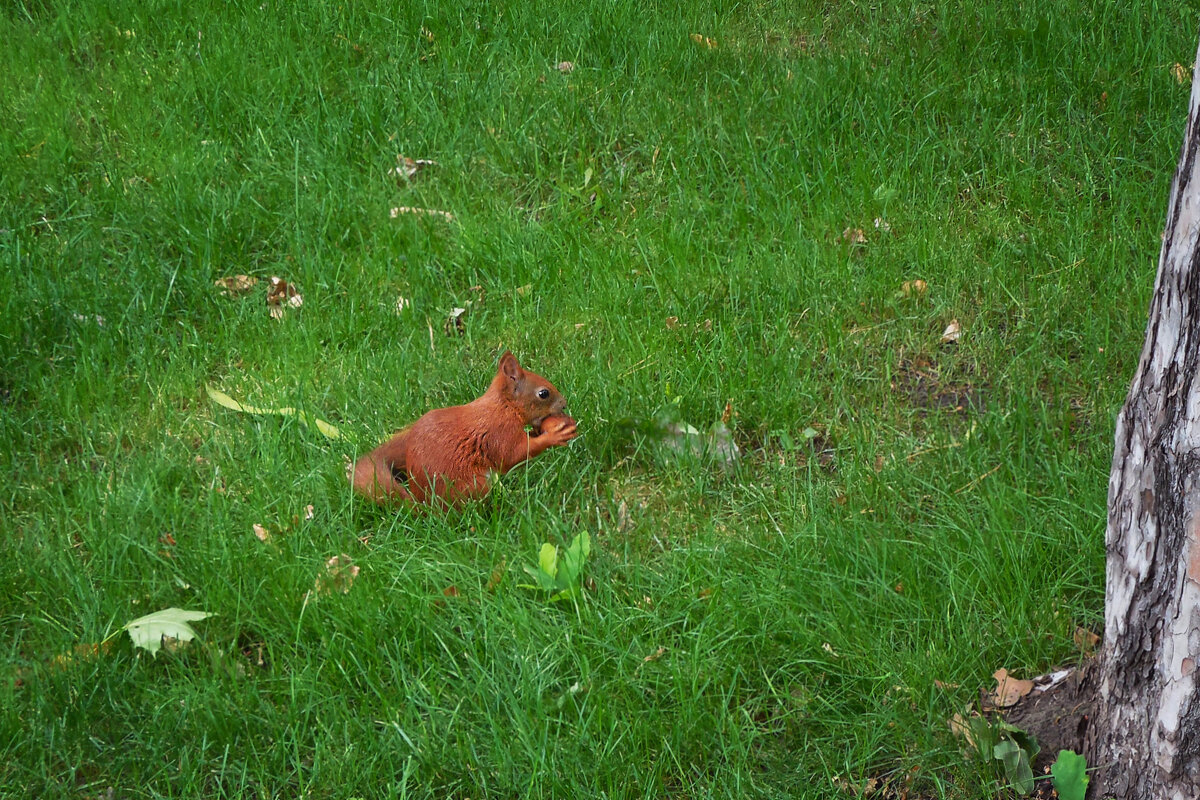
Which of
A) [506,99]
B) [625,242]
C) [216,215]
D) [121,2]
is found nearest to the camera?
[625,242]

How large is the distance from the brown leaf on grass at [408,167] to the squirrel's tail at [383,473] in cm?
193

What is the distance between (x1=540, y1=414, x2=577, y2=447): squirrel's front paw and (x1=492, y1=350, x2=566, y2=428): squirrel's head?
0.13 feet

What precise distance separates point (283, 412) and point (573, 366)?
3.01ft

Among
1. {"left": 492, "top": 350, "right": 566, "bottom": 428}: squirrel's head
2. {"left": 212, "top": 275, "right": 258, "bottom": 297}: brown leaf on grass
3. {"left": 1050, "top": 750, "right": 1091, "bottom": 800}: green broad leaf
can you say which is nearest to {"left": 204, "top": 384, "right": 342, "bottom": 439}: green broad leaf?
{"left": 492, "top": 350, "right": 566, "bottom": 428}: squirrel's head

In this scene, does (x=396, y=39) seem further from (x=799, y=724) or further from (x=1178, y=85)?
(x=799, y=724)

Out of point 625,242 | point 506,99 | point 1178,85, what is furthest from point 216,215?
point 1178,85

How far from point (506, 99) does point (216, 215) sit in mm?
1359

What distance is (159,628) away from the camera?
2.71 meters

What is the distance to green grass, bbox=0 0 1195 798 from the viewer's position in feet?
8.20

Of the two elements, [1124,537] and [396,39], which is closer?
[1124,537]

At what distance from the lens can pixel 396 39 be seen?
5387 millimetres

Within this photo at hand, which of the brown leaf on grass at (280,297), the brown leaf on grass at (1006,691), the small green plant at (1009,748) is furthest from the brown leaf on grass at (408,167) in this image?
the small green plant at (1009,748)

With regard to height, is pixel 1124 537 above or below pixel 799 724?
above

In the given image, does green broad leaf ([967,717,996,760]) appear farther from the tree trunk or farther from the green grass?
the tree trunk
